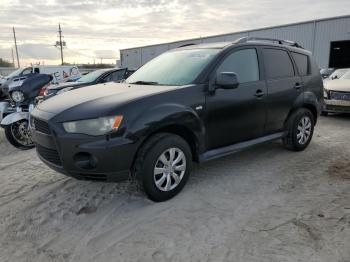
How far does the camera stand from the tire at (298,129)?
557 cm

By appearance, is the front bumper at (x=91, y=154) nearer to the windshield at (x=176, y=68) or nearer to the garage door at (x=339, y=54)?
the windshield at (x=176, y=68)

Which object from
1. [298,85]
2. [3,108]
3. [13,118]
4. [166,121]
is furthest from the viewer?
[3,108]

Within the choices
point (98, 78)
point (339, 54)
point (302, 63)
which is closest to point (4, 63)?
point (339, 54)

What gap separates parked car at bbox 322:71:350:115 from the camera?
30.0ft

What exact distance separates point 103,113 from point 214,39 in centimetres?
3201

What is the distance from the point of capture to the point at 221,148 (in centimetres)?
448

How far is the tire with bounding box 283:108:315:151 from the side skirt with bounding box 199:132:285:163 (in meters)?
0.27

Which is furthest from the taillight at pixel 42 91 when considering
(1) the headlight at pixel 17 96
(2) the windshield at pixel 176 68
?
(2) the windshield at pixel 176 68

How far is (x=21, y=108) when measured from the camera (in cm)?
696

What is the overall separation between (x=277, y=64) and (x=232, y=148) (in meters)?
1.65

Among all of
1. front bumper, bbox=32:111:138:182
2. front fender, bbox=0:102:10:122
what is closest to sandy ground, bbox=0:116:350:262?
front bumper, bbox=32:111:138:182

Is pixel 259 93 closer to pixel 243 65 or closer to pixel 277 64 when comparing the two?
pixel 243 65

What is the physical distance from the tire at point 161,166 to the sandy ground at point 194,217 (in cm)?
15

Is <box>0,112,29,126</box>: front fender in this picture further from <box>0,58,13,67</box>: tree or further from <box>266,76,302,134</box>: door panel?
<box>0,58,13,67</box>: tree
